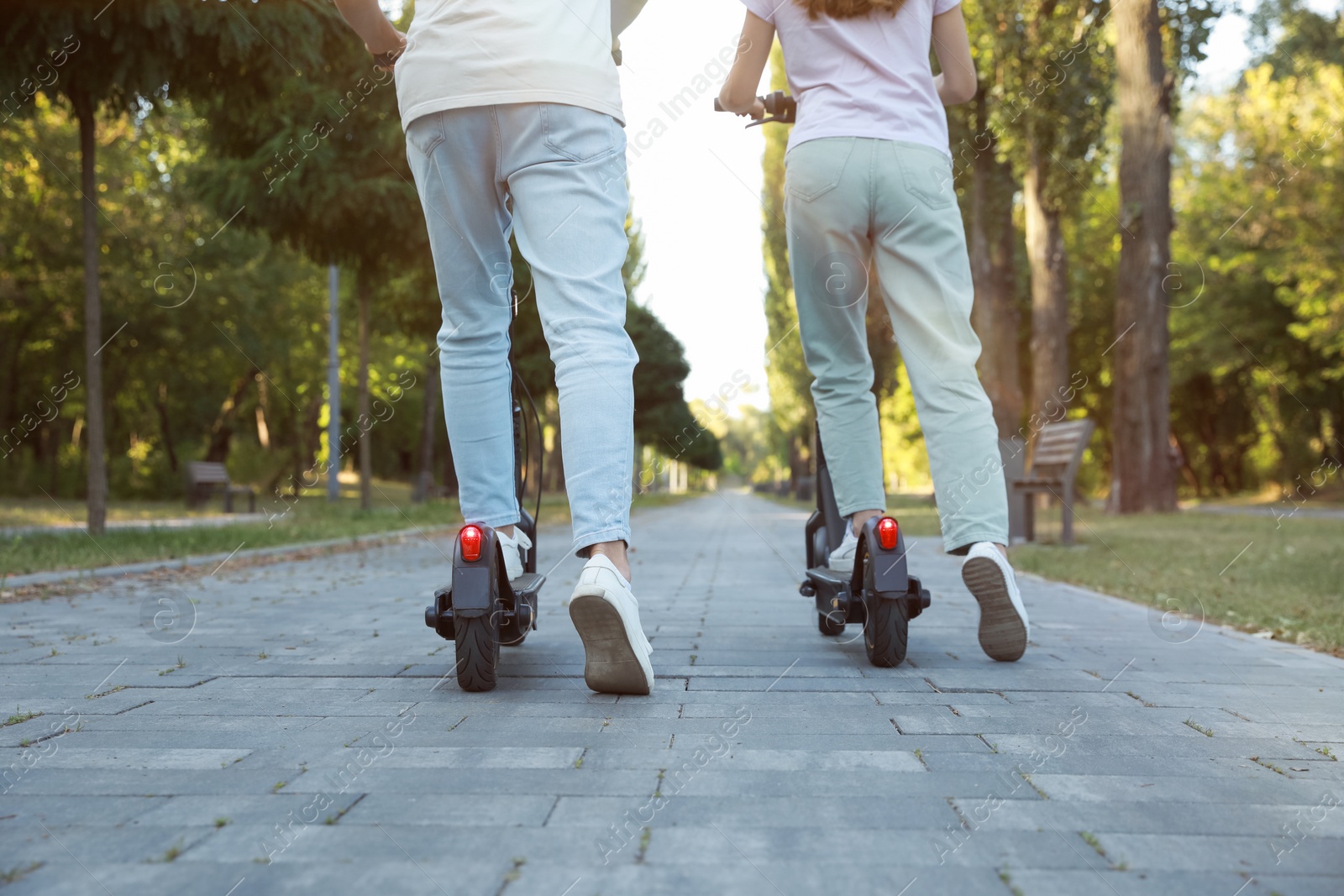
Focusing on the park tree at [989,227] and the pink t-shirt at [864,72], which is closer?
the pink t-shirt at [864,72]

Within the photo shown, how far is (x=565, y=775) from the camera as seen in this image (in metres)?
1.95

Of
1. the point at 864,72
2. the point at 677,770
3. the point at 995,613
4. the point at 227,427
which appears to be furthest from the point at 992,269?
the point at 227,427

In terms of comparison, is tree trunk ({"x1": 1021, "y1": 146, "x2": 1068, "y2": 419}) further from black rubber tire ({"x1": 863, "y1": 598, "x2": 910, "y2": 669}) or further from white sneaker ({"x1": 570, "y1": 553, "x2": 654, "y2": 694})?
white sneaker ({"x1": 570, "y1": 553, "x2": 654, "y2": 694})

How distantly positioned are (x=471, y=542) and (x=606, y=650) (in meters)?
0.43

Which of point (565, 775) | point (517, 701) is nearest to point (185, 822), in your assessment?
point (565, 775)

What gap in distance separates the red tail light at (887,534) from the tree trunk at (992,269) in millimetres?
16024

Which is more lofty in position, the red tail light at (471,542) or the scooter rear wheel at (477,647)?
the red tail light at (471,542)

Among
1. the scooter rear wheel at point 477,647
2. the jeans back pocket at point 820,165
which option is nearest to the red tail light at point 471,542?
the scooter rear wheel at point 477,647

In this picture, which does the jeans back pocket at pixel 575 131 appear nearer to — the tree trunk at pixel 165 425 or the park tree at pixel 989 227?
the park tree at pixel 989 227

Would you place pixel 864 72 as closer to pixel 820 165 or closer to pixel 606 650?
pixel 820 165

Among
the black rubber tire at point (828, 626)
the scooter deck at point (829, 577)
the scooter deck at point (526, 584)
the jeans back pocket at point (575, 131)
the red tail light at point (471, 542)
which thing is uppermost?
the jeans back pocket at point (575, 131)

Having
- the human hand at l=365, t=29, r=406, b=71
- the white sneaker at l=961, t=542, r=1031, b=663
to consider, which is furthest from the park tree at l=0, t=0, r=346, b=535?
the white sneaker at l=961, t=542, r=1031, b=663

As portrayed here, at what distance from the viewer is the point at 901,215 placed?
3232 millimetres

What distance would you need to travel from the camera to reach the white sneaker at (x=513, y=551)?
299 cm
